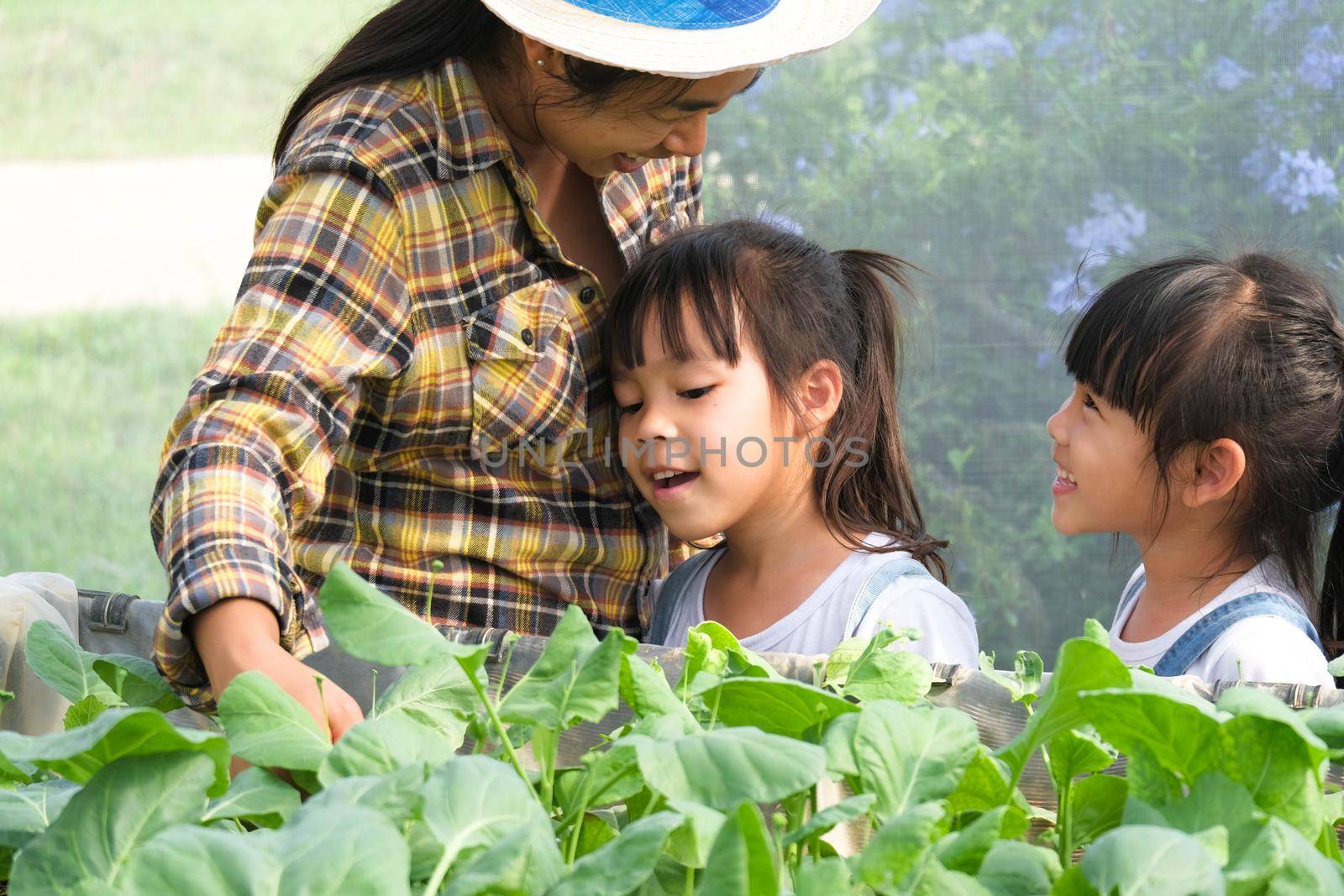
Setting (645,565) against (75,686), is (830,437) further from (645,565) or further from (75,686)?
(75,686)

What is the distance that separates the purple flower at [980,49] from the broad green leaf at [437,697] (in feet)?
4.61

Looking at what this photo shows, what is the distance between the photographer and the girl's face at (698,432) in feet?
3.90

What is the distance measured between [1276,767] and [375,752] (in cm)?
26

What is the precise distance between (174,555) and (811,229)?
3.89ft

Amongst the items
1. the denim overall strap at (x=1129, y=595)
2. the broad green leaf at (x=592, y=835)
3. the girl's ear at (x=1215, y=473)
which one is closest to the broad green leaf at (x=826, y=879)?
the broad green leaf at (x=592, y=835)

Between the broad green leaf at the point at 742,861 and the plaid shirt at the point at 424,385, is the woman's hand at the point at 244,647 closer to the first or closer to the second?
the plaid shirt at the point at 424,385

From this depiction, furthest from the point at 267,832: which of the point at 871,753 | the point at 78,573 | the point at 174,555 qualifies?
the point at 78,573

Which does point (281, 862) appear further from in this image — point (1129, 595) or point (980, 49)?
point (980, 49)

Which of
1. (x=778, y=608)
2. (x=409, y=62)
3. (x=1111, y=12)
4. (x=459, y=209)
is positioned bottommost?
(x=778, y=608)

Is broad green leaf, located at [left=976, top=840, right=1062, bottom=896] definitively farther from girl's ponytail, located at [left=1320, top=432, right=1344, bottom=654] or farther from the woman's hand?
girl's ponytail, located at [left=1320, top=432, right=1344, bottom=654]

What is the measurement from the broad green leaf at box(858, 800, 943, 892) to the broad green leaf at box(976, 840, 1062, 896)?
0.03 meters

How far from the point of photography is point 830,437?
4.41ft

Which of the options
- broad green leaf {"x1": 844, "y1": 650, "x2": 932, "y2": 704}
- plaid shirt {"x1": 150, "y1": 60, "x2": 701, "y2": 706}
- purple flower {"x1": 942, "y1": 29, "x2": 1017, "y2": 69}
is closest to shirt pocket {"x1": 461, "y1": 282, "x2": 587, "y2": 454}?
plaid shirt {"x1": 150, "y1": 60, "x2": 701, "y2": 706}

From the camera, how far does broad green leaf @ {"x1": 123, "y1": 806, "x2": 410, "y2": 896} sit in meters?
0.31
